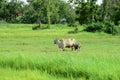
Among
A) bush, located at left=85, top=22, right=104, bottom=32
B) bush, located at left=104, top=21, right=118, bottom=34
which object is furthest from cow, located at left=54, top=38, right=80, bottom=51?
bush, located at left=85, top=22, right=104, bottom=32

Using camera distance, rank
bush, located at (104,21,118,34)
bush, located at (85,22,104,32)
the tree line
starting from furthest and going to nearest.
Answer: the tree line
bush, located at (85,22,104,32)
bush, located at (104,21,118,34)

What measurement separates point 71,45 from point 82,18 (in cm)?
2890

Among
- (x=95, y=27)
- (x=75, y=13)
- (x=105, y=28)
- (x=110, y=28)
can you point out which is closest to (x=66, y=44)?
(x=110, y=28)

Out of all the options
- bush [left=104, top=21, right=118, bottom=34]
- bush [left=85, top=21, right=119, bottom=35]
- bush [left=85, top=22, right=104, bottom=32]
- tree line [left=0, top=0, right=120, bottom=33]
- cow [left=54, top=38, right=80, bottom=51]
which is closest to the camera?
cow [left=54, top=38, right=80, bottom=51]

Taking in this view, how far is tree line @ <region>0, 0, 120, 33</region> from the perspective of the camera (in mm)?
49188

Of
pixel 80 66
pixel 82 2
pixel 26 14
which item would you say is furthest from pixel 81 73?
pixel 26 14

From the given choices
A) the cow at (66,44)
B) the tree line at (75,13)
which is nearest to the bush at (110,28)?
the tree line at (75,13)

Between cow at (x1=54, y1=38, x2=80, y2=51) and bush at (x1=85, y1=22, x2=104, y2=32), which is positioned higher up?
cow at (x1=54, y1=38, x2=80, y2=51)

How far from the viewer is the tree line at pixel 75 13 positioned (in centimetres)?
4919

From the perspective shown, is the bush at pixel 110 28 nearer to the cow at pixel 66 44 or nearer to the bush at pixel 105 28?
the bush at pixel 105 28

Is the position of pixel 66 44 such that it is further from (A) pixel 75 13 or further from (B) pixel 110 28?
(A) pixel 75 13

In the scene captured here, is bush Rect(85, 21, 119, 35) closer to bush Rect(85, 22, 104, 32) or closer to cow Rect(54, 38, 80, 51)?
bush Rect(85, 22, 104, 32)

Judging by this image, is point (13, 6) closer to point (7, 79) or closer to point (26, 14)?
point (26, 14)

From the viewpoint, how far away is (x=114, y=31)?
41719 millimetres
